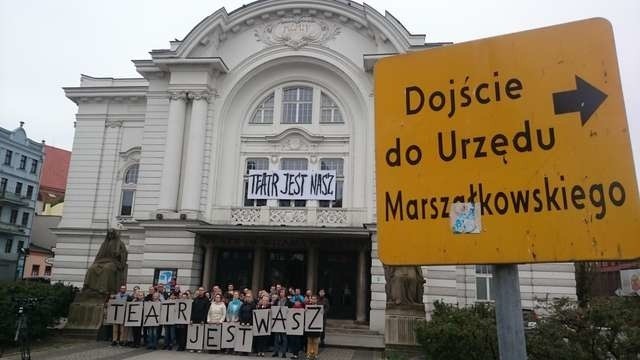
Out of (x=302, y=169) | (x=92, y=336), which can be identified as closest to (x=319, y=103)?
(x=302, y=169)

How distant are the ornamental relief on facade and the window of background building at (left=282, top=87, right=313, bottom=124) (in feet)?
8.25

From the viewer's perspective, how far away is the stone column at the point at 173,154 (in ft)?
84.9

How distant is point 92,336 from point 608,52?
19.7 meters

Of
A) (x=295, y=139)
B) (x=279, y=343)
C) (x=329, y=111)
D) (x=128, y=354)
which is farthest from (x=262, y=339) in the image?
(x=329, y=111)

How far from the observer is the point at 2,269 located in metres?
55.0

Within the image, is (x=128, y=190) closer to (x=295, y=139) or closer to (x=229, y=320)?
(x=295, y=139)

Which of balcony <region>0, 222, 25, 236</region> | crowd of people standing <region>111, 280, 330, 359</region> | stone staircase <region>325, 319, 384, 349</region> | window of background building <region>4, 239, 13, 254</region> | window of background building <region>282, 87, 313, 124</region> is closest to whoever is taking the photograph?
crowd of people standing <region>111, 280, 330, 359</region>

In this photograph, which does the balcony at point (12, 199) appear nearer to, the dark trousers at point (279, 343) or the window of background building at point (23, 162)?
the window of background building at point (23, 162)

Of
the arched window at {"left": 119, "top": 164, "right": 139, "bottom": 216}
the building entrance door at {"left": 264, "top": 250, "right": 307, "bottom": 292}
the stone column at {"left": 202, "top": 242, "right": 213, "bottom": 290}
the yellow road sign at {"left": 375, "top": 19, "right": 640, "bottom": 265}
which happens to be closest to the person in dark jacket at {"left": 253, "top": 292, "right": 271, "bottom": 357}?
the stone column at {"left": 202, "top": 242, "right": 213, "bottom": 290}

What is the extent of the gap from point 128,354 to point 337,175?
1467 cm

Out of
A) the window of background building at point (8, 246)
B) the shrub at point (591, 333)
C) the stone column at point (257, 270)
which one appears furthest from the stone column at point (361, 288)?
the window of background building at point (8, 246)

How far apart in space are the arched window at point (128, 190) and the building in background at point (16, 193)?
31.3 m

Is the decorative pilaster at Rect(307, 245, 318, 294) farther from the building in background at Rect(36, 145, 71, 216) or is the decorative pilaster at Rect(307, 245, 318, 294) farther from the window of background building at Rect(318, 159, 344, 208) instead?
the building in background at Rect(36, 145, 71, 216)

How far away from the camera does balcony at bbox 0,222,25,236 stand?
181 feet
